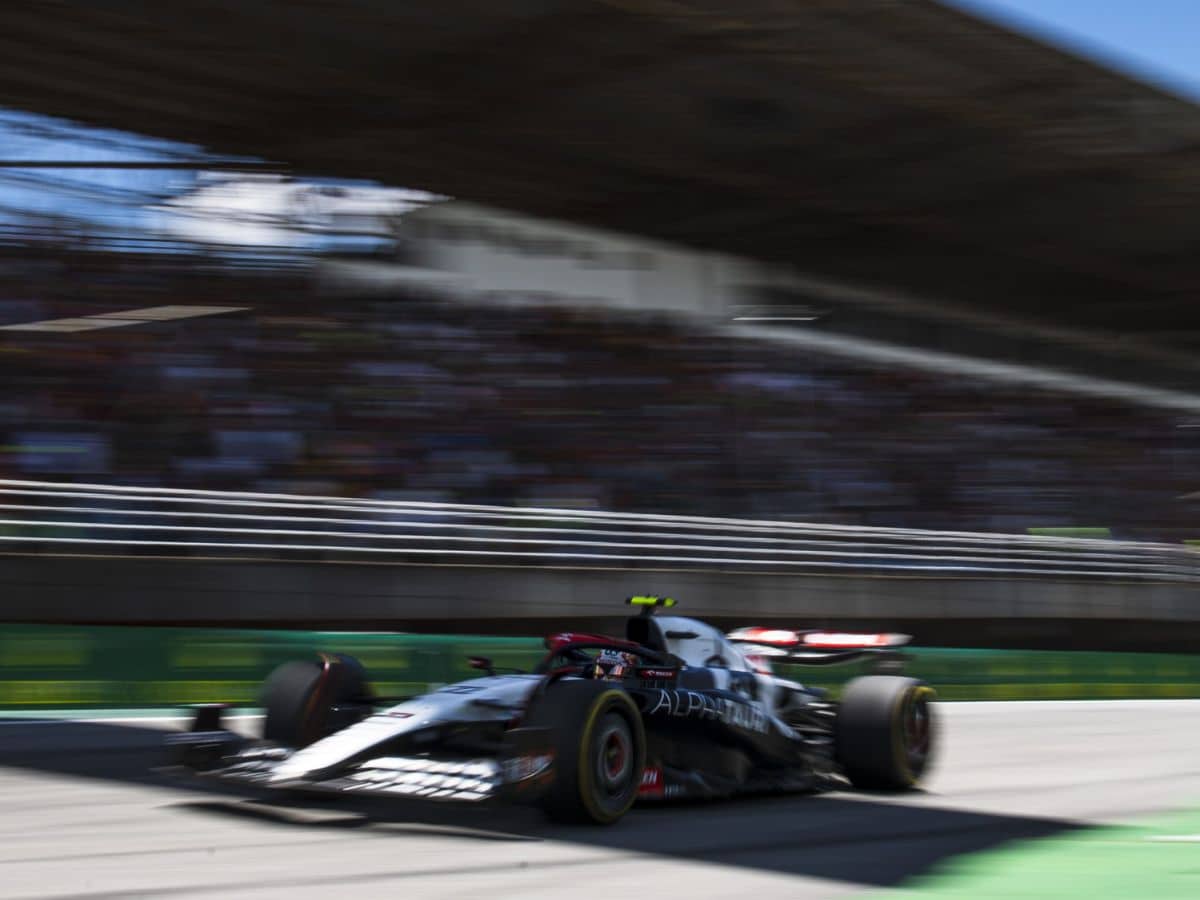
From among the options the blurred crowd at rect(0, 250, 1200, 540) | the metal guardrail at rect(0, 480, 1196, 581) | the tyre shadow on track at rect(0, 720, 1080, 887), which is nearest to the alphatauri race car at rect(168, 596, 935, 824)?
the tyre shadow on track at rect(0, 720, 1080, 887)

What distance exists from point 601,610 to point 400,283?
4.42 meters

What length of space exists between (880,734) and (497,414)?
27.6ft

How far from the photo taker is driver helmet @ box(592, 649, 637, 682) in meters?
6.58

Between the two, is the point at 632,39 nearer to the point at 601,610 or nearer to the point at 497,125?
the point at 497,125

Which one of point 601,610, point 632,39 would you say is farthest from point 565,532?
point 632,39

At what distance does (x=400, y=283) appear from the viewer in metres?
16.6

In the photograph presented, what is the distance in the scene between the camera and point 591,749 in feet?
18.9

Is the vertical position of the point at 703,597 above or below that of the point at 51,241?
below

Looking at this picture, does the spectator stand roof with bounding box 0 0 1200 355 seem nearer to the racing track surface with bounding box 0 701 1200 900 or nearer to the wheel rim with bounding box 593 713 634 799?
the racing track surface with bounding box 0 701 1200 900

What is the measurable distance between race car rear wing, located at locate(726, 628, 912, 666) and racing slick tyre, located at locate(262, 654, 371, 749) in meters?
2.41

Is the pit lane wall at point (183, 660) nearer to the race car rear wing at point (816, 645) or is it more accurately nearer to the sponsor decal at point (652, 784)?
the race car rear wing at point (816, 645)

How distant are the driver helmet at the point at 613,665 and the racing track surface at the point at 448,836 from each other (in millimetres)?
619

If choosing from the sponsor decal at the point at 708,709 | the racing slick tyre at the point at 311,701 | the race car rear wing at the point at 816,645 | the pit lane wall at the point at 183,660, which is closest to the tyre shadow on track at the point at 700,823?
the racing slick tyre at the point at 311,701

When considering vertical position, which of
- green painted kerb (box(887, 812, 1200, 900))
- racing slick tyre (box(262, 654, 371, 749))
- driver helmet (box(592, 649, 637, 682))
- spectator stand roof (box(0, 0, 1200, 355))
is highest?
spectator stand roof (box(0, 0, 1200, 355))
